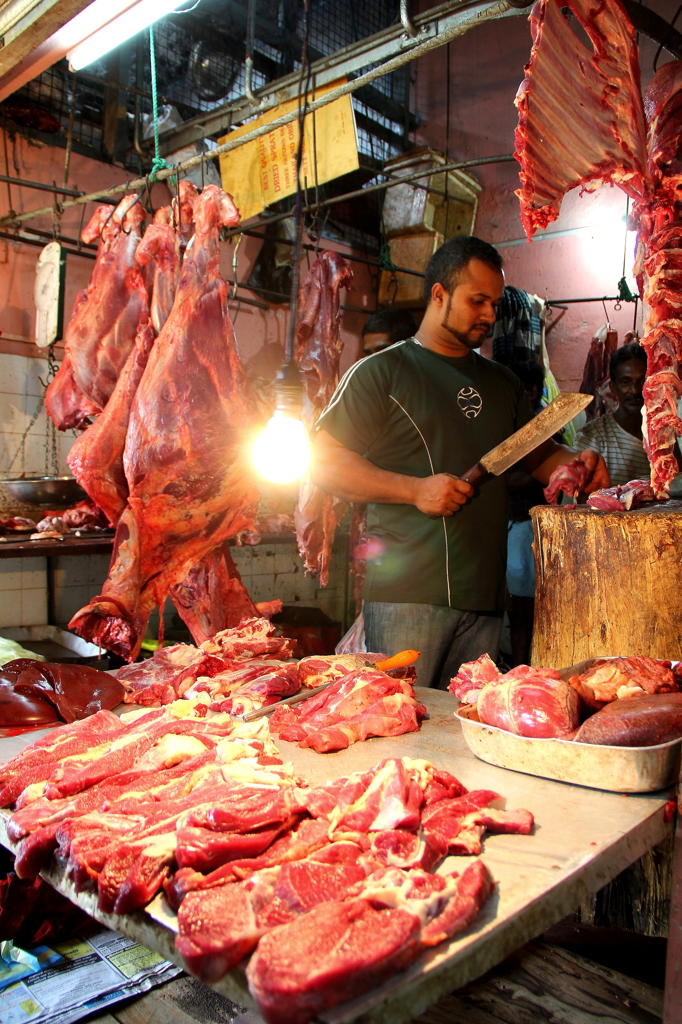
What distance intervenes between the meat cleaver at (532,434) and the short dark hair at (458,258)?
2.66 ft

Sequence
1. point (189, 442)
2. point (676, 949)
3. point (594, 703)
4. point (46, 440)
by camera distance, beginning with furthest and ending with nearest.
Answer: point (46, 440) → point (189, 442) → point (594, 703) → point (676, 949)

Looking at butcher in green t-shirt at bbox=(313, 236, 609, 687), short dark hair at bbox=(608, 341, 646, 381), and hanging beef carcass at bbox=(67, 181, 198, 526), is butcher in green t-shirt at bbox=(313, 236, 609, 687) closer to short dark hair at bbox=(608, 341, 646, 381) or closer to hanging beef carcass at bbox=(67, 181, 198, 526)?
hanging beef carcass at bbox=(67, 181, 198, 526)

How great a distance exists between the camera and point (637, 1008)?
237 cm

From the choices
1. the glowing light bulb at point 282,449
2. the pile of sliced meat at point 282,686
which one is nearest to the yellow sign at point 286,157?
the glowing light bulb at point 282,449

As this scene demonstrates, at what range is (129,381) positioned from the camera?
4199 millimetres

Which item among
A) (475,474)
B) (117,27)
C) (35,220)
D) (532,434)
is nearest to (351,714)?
(475,474)

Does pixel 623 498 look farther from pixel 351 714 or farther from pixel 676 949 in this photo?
pixel 676 949

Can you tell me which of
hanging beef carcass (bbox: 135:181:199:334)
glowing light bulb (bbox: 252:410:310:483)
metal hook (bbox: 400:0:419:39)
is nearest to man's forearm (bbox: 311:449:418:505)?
glowing light bulb (bbox: 252:410:310:483)

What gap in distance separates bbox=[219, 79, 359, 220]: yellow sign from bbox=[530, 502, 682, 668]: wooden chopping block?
232cm

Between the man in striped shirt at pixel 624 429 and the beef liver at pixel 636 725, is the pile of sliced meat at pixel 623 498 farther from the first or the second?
the man in striped shirt at pixel 624 429

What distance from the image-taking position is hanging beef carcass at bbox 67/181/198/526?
4.06 m

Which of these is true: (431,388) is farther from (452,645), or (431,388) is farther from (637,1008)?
(637,1008)

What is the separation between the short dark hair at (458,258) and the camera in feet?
11.6

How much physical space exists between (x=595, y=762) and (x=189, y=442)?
2.69 meters
